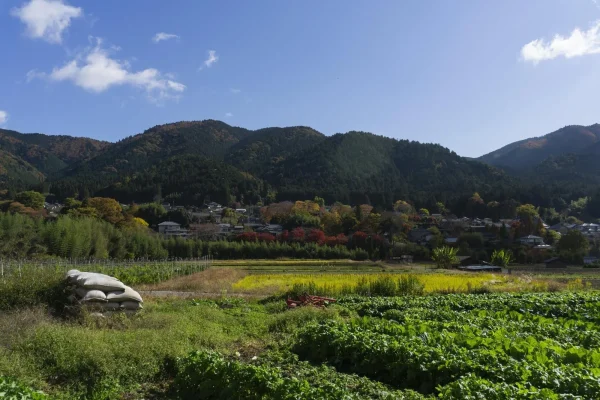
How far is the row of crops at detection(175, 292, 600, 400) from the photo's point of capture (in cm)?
637

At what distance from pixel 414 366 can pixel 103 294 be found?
8822mm

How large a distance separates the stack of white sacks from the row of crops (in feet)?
17.0

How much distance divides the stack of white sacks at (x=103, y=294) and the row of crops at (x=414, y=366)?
5.19 m

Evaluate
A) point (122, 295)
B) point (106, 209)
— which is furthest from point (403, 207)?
point (122, 295)

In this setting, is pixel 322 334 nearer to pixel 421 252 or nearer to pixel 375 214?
pixel 421 252

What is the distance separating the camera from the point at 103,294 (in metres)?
12.7

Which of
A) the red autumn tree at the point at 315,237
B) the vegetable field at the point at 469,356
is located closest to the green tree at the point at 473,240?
the red autumn tree at the point at 315,237

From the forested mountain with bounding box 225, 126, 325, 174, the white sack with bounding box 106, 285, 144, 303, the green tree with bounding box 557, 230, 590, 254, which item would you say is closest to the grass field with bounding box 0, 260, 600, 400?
the white sack with bounding box 106, 285, 144, 303

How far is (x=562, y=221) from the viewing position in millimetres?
111562

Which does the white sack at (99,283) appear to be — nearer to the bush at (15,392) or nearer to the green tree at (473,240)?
the bush at (15,392)

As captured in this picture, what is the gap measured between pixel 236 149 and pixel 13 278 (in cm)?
17667

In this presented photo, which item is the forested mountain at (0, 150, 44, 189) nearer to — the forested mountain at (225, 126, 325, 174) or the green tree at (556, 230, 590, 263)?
the forested mountain at (225, 126, 325, 174)

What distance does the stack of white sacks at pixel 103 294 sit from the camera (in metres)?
12.6

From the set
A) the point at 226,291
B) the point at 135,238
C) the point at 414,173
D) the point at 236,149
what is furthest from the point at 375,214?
the point at 236,149
